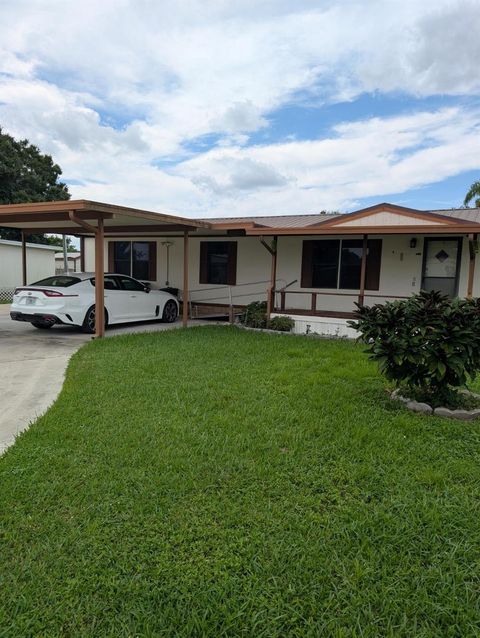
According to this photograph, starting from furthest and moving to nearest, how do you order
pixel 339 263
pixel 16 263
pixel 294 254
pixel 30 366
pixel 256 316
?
pixel 16 263 → pixel 294 254 → pixel 339 263 → pixel 256 316 → pixel 30 366

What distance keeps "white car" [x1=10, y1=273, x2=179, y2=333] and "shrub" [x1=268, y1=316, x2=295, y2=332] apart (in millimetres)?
3356

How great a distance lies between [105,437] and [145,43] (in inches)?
396

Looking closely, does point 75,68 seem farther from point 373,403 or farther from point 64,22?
point 373,403

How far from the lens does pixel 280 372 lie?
6066mm

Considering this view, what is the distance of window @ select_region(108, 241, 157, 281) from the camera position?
14.3m

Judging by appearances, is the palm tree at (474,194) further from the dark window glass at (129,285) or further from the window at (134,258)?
the dark window glass at (129,285)

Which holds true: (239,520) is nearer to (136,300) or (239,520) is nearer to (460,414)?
(460,414)

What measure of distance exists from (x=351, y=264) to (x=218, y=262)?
397 centimetres

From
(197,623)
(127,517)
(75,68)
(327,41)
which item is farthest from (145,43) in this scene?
(197,623)

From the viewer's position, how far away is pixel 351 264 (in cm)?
1123

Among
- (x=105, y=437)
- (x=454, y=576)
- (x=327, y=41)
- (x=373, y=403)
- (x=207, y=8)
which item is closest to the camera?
(x=454, y=576)

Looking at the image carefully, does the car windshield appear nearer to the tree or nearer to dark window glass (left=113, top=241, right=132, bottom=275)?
dark window glass (left=113, top=241, right=132, bottom=275)

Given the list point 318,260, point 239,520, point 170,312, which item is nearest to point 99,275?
point 170,312

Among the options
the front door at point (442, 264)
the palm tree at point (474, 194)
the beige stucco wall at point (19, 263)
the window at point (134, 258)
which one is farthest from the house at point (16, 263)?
the palm tree at point (474, 194)
